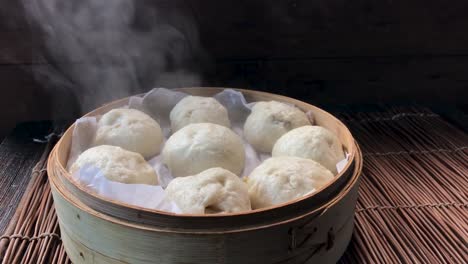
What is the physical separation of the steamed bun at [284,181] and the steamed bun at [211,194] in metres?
0.05

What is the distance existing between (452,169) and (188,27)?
138cm

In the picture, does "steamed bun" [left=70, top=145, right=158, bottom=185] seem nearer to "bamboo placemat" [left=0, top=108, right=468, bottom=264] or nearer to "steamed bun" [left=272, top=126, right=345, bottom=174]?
"bamboo placemat" [left=0, top=108, right=468, bottom=264]

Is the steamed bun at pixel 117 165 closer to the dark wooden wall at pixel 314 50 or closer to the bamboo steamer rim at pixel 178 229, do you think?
the bamboo steamer rim at pixel 178 229

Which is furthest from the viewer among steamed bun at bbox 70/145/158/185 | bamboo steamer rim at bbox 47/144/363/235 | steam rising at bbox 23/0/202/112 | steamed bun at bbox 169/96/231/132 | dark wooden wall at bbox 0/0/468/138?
dark wooden wall at bbox 0/0/468/138

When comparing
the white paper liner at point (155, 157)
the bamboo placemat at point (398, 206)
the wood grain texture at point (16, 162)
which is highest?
the white paper liner at point (155, 157)

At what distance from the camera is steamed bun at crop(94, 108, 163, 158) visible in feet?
4.89

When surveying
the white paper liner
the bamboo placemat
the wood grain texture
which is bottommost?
the wood grain texture

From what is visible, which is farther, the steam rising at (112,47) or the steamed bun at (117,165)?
the steam rising at (112,47)

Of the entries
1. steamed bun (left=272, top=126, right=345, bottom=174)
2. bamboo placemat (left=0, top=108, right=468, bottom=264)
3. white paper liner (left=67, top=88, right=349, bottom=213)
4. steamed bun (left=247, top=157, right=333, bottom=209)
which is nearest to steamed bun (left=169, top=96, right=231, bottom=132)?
white paper liner (left=67, top=88, right=349, bottom=213)

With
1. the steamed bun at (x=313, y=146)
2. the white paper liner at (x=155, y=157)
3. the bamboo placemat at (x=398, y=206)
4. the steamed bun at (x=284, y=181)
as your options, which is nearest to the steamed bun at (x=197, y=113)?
the white paper liner at (x=155, y=157)

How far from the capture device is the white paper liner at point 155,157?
1.08 m

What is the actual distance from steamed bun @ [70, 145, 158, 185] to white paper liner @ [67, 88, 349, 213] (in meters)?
0.09

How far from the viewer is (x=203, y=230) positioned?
3.13 ft

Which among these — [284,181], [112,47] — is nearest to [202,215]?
[284,181]
